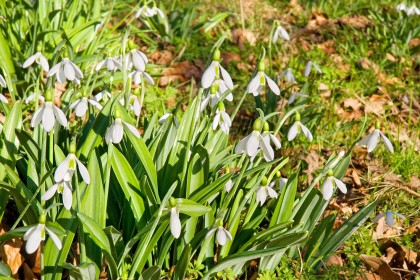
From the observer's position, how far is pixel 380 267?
2.51m

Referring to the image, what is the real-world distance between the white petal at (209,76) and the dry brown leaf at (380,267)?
39.2 inches

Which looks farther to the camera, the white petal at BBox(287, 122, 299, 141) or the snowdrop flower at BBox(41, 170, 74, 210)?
the white petal at BBox(287, 122, 299, 141)

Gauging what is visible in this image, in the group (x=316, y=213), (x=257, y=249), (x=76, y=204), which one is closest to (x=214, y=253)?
(x=257, y=249)

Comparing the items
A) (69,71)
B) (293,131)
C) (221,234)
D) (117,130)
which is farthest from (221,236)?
(69,71)

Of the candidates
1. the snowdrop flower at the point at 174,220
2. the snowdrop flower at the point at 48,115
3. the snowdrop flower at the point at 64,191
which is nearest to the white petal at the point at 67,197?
Result: the snowdrop flower at the point at 64,191

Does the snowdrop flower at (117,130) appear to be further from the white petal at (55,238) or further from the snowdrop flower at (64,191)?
the white petal at (55,238)

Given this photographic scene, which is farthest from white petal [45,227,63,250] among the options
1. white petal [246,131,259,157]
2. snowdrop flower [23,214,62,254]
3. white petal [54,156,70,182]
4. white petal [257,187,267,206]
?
white petal [257,187,267,206]

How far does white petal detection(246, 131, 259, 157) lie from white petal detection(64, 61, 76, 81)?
0.64 meters

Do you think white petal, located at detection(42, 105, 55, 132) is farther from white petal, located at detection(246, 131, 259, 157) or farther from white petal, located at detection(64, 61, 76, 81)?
white petal, located at detection(246, 131, 259, 157)

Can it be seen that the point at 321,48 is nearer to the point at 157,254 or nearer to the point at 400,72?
the point at 400,72

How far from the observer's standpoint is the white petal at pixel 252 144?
6.66 feet

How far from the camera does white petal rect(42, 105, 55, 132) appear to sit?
6.36 ft

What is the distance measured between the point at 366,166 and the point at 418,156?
310 millimetres

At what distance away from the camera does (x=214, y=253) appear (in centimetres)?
241
